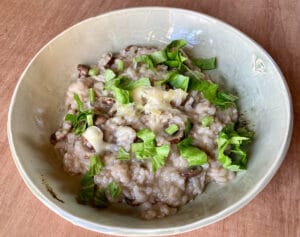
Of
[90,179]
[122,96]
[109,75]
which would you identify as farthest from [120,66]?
[90,179]

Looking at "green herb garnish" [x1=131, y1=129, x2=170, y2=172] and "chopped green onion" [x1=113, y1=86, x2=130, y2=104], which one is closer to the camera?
"green herb garnish" [x1=131, y1=129, x2=170, y2=172]

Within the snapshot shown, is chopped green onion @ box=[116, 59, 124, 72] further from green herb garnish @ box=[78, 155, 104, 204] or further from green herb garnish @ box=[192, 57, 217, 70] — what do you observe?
green herb garnish @ box=[78, 155, 104, 204]

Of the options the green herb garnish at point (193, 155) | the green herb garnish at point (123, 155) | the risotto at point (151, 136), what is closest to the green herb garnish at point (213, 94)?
the risotto at point (151, 136)

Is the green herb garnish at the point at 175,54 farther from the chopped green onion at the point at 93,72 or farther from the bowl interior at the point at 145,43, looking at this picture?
the chopped green onion at the point at 93,72

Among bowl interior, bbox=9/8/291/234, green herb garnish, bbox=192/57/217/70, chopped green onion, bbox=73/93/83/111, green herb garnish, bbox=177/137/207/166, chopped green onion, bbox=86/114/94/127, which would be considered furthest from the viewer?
green herb garnish, bbox=192/57/217/70


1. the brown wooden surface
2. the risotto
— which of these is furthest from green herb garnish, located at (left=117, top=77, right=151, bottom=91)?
the brown wooden surface

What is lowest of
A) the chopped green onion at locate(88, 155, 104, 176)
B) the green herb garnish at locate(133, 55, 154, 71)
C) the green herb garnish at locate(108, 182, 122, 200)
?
the green herb garnish at locate(108, 182, 122, 200)
